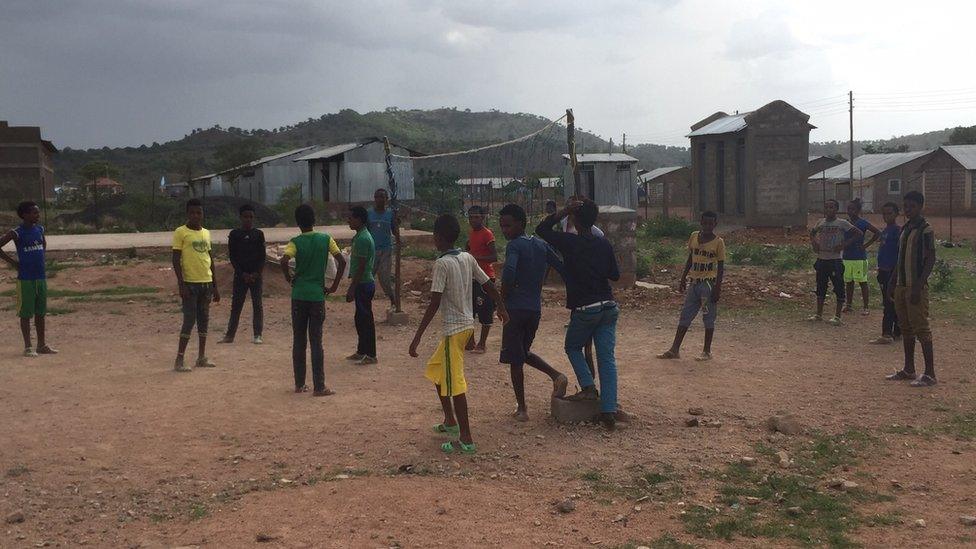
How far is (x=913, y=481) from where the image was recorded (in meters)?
5.68

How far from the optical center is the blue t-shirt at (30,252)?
391 inches

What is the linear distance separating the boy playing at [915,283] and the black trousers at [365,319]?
5185mm

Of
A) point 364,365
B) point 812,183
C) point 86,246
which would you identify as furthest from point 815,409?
point 812,183

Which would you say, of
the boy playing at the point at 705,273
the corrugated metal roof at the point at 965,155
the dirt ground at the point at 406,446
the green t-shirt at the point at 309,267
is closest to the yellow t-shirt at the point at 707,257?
the boy playing at the point at 705,273

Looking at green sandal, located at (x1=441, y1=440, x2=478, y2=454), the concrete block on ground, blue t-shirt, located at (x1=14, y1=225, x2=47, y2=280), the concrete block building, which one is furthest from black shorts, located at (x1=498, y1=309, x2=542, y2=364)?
the concrete block building

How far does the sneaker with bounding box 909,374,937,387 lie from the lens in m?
8.37

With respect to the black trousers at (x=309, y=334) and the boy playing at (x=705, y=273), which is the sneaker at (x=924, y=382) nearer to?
the boy playing at (x=705, y=273)

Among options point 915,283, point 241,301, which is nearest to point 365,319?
point 241,301

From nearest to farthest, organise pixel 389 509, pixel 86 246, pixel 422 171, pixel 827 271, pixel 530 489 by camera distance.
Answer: pixel 389 509 < pixel 530 489 < pixel 827 271 < pixel 86 246 < pixel 422 171

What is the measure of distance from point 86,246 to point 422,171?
107ft

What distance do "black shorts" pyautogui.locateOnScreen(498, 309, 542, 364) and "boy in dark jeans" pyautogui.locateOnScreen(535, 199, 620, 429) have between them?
0.34 meters

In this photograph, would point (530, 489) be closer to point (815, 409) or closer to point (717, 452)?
point (717, 452)

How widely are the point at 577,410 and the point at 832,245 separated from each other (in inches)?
251

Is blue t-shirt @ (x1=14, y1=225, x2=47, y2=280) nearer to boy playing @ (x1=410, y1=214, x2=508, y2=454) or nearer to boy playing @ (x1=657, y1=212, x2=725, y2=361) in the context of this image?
boy playing @ (x1=410, y1=214, x2=508, y2=454)
